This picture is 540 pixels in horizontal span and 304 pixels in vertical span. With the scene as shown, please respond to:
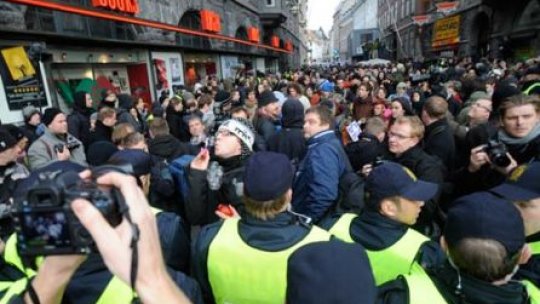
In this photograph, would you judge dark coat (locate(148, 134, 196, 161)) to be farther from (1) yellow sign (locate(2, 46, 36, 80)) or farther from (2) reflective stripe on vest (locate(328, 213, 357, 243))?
(1) yellow sign (locate(2, 46, 36, 80))

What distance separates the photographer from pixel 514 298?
58.3 inches

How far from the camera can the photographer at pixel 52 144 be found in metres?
4.59

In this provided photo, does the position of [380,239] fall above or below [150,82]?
below

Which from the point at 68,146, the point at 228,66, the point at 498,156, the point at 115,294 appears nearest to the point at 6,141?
the point at 68,146

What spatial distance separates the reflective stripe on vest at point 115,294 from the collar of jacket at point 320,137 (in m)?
2.36

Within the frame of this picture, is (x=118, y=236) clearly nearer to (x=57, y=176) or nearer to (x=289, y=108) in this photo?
(x=57, y=176)

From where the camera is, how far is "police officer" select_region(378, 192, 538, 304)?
1.49 m

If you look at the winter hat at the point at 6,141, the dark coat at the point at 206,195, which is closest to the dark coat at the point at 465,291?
the dark coat at the point at 206,195

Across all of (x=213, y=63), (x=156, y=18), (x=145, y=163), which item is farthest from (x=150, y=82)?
(x=145, y=163)

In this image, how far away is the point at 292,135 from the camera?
177 inches

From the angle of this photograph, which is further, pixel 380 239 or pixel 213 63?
pixel 213 63

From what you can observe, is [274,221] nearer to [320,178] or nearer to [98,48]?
[320,178]

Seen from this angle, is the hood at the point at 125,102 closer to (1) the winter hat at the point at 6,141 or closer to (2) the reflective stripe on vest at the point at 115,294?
(1) the winter hat at the point at 6,141

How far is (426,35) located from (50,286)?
4232cm
